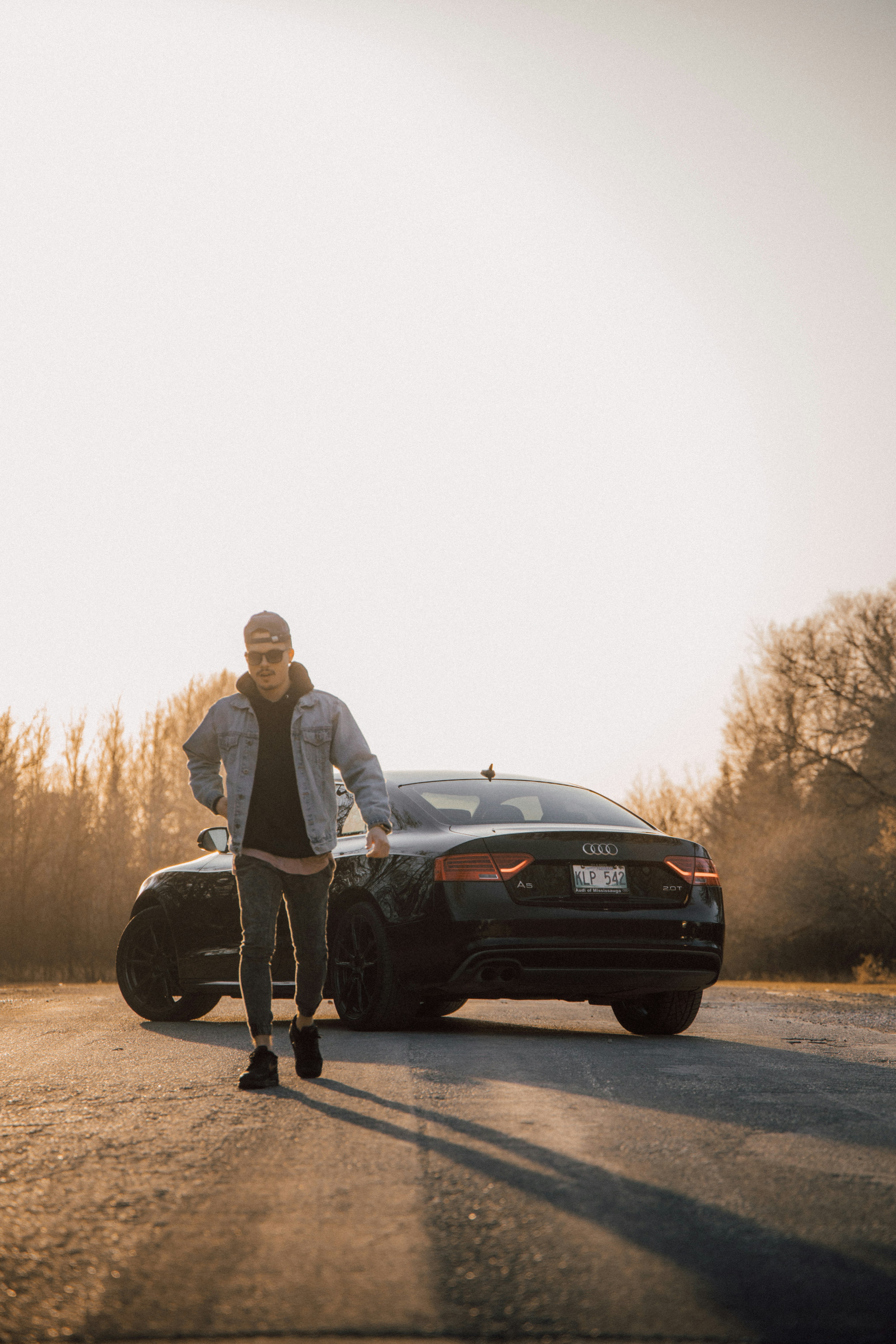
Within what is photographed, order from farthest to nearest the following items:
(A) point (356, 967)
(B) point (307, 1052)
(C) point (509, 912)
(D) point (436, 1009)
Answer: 1. (D) point (436, 1009)
2. (A) point (356, 967)
3. (C) point (509, 912)
4. (B) point (307, 1052)

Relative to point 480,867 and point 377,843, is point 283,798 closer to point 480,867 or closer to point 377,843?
point 377,843

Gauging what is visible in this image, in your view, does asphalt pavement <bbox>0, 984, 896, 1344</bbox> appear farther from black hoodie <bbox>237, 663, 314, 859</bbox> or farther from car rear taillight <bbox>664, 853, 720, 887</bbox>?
car rear taillight <bbox>664, 853, 720, 887</bbox>

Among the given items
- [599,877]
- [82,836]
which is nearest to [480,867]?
[599,877]

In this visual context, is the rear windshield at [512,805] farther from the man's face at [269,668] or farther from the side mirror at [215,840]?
the man's face at [269,668]

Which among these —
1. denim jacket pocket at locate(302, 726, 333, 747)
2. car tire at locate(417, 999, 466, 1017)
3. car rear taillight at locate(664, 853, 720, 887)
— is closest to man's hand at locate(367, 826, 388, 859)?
denim jacket pocket at locate(302, 726, 333, 747)

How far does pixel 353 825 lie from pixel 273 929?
2.66 metres

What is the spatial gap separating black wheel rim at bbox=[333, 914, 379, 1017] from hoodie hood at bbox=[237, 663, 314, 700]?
1917 mm

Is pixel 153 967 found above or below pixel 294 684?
below

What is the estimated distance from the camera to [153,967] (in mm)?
8555

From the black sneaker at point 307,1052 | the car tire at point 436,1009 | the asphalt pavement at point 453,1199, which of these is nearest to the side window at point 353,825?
the car tire at point 436,1009

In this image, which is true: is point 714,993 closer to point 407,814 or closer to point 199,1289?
point 407,814

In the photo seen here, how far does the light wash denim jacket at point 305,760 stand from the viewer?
5.56 m

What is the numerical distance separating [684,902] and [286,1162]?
12.7 feet

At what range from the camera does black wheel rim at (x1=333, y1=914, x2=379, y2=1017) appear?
7.17m
